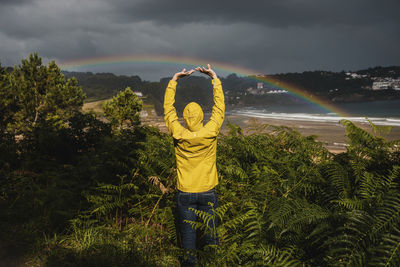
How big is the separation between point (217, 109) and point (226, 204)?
119 centimetres

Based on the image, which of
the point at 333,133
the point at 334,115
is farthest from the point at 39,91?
the point at 334,115

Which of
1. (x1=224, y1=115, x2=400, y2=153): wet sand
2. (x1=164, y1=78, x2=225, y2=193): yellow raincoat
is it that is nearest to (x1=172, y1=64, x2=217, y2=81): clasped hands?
(x1=164, y1=78, x2=225, y2=193): yellow raincoat

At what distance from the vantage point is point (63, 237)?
140 inches

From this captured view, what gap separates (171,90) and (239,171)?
70.3 inches

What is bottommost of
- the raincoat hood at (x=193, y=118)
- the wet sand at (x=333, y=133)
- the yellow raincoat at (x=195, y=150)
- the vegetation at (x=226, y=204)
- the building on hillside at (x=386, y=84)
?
the wet sand at (x=333, y=133)

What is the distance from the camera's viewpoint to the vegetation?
2.39m

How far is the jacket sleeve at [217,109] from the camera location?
297 cm

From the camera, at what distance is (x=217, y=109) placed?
10.3 ft

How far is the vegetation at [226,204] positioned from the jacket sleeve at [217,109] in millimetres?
1001

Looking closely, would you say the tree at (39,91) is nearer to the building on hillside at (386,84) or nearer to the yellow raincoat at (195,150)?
the yellow raincoat at (195,150)

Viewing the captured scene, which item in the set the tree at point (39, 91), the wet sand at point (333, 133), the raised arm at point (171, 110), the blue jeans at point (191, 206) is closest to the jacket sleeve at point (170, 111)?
the raised arm at point (171, 110)

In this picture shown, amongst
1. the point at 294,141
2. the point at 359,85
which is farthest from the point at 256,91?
the point at 294,141

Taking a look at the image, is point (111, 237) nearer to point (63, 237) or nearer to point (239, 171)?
point (63, 237)

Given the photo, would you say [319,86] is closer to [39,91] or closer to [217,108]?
[39,91]
